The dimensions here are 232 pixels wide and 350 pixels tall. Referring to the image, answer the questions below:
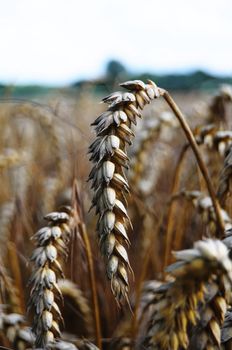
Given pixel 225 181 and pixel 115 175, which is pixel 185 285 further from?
pixel 225 181

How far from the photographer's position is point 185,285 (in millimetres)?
528

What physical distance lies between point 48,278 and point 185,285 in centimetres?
31

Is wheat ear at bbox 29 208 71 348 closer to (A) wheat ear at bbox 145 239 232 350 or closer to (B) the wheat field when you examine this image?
(B) the wheat field

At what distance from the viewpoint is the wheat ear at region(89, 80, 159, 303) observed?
68cm

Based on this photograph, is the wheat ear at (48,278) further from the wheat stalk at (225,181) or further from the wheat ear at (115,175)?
the wheat stalk at (225,181)

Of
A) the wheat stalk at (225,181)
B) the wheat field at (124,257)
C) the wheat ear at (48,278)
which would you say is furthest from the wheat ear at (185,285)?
the wheat stalk at (225,181)

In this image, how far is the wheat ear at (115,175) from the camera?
26.8 inches

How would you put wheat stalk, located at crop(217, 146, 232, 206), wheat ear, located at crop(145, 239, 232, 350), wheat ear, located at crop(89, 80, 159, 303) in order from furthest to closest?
1. wheat stalk, located at crop(217, 146, 232, 206)
2. wheat ear, located at crop(89, 80, 159, 303)
3. wheat ear, located at crop(145, 239, 232, 350)

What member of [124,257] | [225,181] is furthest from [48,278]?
[225,181]

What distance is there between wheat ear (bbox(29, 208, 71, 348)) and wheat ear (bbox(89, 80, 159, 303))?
0.12m

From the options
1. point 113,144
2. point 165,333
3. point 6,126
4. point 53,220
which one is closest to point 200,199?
point 53,220

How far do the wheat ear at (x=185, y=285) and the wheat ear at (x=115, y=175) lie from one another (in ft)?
0.23

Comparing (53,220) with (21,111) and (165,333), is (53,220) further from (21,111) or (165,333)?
(21,111)

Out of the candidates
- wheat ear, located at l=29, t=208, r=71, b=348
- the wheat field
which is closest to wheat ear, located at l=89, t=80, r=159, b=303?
the wheat field
